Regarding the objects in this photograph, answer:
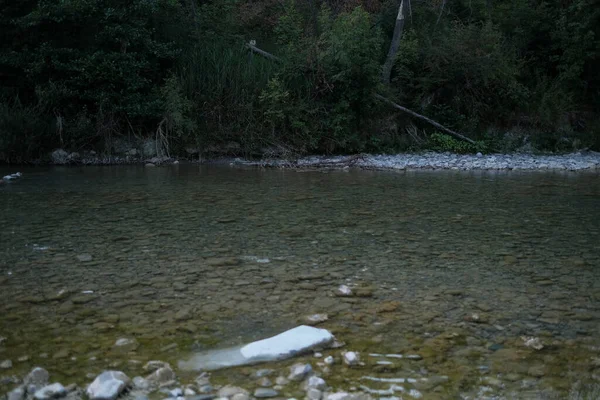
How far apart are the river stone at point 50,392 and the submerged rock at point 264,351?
0.67 m

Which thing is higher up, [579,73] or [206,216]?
[579,73]

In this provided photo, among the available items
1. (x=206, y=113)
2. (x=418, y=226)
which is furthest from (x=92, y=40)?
(x=418, y=226)

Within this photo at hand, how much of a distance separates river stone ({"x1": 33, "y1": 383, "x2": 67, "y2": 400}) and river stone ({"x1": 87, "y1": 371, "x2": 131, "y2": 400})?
0.13 metres

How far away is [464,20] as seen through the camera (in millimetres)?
21453

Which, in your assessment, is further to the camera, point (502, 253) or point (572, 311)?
point (502, 253)

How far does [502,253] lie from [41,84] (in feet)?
42.1

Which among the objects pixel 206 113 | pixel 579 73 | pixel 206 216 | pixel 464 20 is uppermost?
pixel 464 20

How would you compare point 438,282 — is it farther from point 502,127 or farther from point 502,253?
point 502,127

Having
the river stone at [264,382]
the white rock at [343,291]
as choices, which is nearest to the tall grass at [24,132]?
the white rock at [343,291]

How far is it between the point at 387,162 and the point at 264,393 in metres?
12.6

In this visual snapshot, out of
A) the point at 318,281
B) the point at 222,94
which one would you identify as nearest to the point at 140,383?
the point at 318,281

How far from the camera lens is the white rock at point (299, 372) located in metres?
3.34

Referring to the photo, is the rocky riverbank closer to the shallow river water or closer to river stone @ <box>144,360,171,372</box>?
the shallow river water

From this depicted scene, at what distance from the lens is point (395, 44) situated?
62.7 feet
